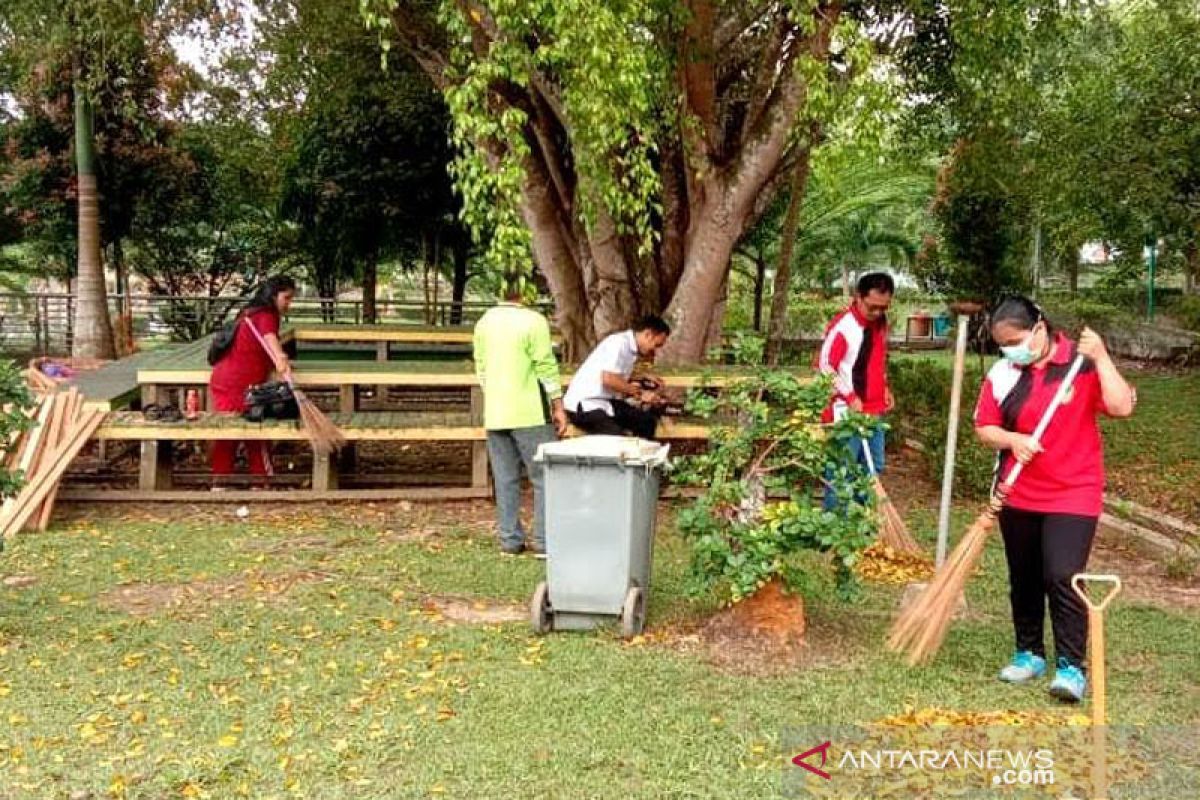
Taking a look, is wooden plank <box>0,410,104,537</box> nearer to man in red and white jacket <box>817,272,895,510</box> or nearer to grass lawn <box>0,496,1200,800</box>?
grass lawn <box>0,496,1200,800</box>

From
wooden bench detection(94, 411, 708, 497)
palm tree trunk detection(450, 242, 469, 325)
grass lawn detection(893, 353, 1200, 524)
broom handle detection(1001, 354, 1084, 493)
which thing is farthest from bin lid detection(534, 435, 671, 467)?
palm tree trunk detection(450, 242, 469, 325)

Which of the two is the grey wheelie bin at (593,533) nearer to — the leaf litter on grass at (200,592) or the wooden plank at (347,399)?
the leaf litter on grass at (200,592)

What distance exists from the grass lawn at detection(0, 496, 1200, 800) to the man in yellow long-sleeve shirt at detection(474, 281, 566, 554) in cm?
48

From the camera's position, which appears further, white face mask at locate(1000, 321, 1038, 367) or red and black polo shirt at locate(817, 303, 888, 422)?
red and black polo shirt at locate(817, 303, 888, 422)

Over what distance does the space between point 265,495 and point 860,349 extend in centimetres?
440

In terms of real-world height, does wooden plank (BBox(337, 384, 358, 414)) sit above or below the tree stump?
above

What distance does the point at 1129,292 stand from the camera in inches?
1008

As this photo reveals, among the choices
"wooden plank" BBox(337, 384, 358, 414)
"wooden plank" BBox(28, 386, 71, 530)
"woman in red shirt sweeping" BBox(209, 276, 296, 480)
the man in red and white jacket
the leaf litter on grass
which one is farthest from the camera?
"wooden plank" BBox(337, 384, 358, 414)

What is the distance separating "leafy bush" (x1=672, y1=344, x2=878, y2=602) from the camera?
507 centimetres

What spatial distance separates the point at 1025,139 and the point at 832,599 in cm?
921

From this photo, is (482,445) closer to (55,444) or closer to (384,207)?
(55,444)

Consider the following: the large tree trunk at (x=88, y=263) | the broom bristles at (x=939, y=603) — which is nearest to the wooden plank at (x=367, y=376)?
the broom bristles at (x=939, y=603)

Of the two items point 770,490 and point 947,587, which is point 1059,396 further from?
point 770,490

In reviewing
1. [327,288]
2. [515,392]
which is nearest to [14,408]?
[515,392]
